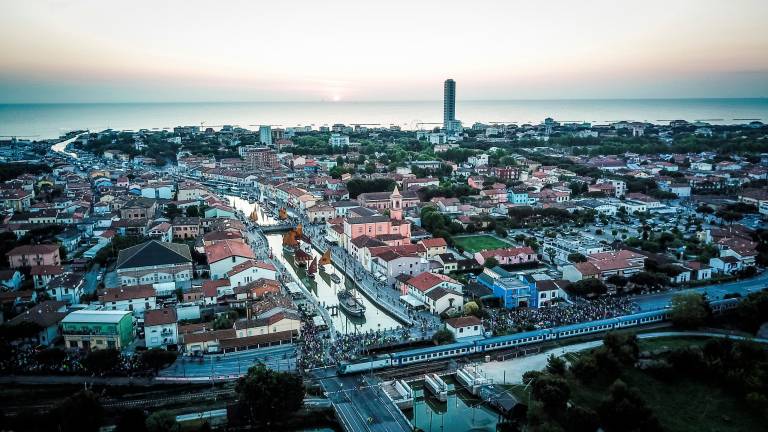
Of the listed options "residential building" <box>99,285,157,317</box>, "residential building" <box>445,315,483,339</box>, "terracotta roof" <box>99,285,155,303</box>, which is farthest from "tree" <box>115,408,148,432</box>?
"residential building" <box>445,315,483,339</box>

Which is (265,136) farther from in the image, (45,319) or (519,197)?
(45,319)

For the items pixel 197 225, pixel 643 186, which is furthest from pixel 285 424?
pixel 643 186

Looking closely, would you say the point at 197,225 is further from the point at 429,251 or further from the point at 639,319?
the point at 639,319

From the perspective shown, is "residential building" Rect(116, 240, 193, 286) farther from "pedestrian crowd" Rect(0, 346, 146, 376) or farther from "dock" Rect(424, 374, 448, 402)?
"dock" Rect(424, 374, 448, 402)

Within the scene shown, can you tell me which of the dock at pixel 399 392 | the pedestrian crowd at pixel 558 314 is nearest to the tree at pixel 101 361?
the dock at pixel 399 392

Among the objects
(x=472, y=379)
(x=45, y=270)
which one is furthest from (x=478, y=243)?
(x=45, y=270)

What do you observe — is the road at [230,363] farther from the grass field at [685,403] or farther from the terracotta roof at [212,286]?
the grass field at [685,403]
